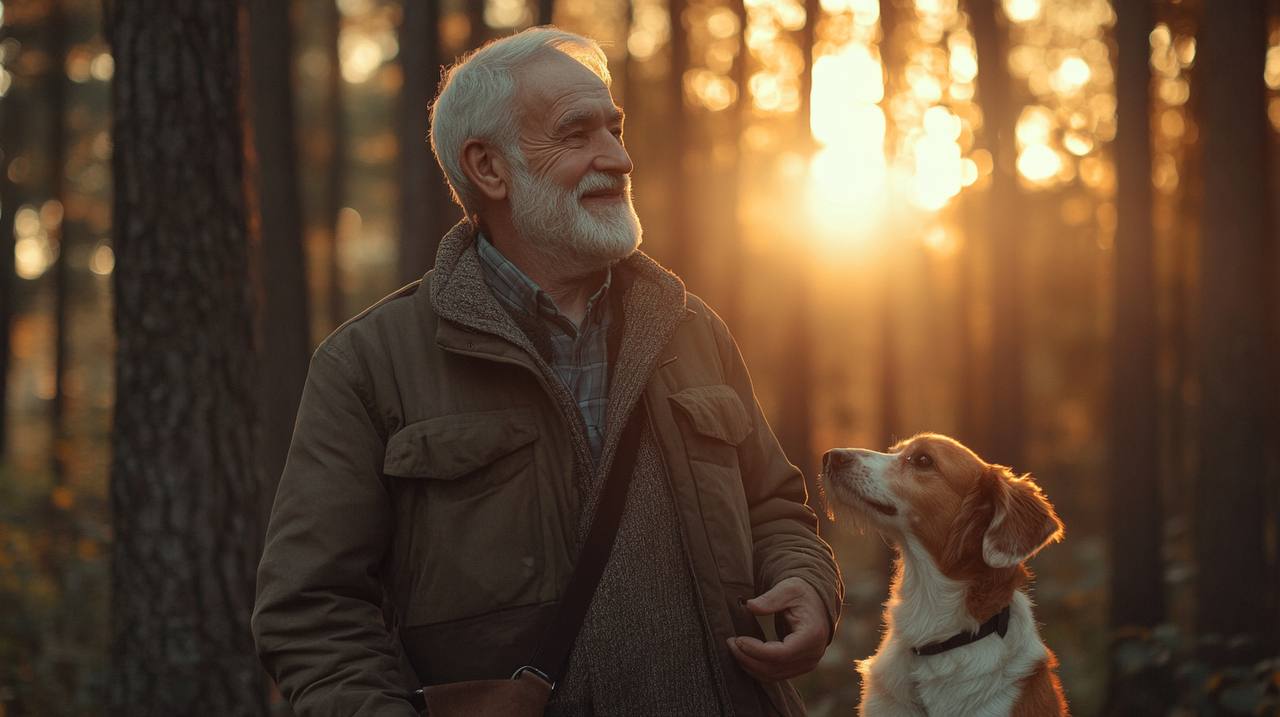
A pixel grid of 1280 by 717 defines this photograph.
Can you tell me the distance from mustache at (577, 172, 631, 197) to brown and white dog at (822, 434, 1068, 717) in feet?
5.76

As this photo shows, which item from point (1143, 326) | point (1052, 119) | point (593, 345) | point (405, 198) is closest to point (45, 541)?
point (405, 198)

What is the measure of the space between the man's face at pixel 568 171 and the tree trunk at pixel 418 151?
7214 millimetres

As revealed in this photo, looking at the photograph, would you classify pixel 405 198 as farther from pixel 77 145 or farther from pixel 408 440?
pixel 77 145

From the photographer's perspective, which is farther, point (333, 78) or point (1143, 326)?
point (333, 78)

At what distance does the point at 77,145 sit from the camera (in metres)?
24.4

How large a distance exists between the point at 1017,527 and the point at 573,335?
2.00m

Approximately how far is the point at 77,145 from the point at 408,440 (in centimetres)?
2510

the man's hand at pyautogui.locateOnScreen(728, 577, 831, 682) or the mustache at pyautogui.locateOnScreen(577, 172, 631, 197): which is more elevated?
the mustache at pyautogui.locateOnScreen(577, 172, 631, 197)

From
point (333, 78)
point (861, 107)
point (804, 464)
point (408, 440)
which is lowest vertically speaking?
point (804, 464)

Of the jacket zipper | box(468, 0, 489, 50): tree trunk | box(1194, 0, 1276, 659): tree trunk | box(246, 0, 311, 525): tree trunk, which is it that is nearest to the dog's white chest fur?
the jacket zipper

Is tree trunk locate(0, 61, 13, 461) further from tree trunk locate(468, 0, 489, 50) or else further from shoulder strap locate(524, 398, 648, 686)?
shoulder strap locate(524, 398, 648, 686)

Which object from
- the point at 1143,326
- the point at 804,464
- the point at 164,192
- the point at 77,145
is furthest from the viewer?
the point at 77,145

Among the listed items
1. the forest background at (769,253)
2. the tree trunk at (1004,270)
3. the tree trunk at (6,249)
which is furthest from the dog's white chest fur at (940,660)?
the tree trunk at (6,249)

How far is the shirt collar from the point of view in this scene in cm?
327
